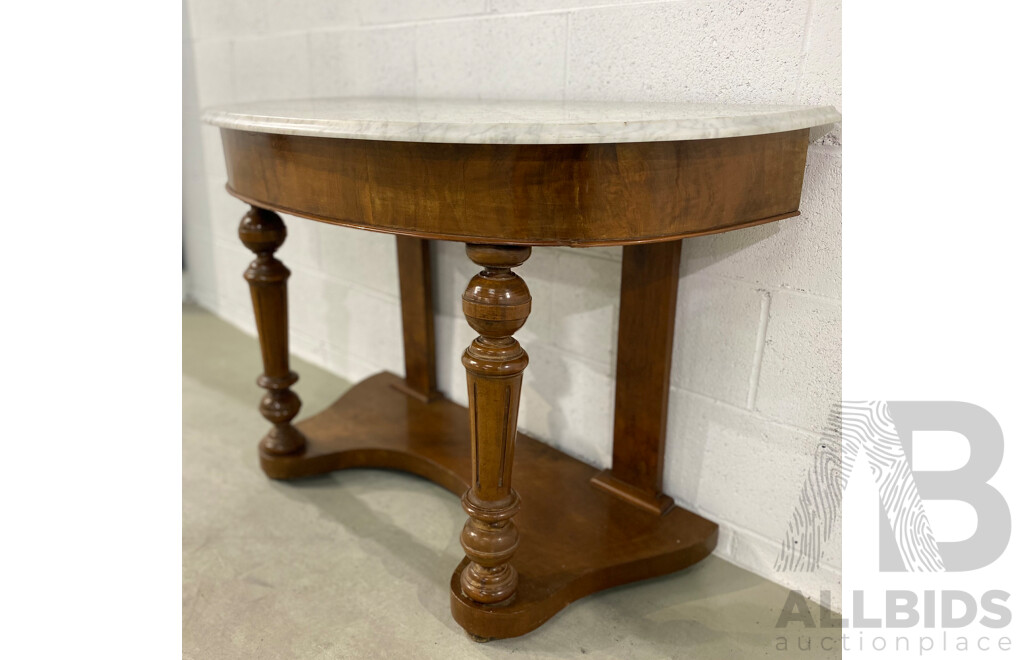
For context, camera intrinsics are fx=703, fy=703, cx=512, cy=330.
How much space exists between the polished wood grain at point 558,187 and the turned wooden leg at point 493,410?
6 centimetres

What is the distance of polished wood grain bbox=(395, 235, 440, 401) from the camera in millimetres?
1456

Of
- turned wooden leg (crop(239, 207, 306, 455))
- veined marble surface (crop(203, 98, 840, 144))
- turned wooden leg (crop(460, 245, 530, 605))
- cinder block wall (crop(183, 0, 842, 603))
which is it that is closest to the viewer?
veined marble surface (crop(203, 98, 840, 144))

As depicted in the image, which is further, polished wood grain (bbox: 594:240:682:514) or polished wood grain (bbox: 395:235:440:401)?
polished wood grain (bbox: 395:235:440:401)

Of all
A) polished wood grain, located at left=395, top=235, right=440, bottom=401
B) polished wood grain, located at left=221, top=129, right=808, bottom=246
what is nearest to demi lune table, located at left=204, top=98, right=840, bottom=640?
polished wood grain, located at left=221, top=129, right=808, bottom=246

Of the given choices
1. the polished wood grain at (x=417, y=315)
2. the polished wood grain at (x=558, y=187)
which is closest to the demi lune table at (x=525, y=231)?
the polished wood grain at (x=558, y=187)

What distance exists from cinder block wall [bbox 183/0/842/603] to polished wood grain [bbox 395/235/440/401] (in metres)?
0.05

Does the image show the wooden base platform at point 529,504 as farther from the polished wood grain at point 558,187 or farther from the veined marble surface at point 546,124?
the veined marble surface at point 546,124

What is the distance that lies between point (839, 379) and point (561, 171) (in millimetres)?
542

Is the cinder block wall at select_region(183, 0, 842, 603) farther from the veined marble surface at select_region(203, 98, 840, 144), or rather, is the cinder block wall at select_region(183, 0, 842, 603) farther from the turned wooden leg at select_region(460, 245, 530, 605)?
the turned wooden leg at select_region(460, 245, 530, 605)

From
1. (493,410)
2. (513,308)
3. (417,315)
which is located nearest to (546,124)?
(513,308)

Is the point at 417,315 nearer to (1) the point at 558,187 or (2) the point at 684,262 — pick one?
(2) the point at 684,262

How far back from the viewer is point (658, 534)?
110 centimetres

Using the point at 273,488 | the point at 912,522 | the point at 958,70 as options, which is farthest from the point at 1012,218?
the point at 273,488

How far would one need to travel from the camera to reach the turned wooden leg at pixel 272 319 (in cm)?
121
